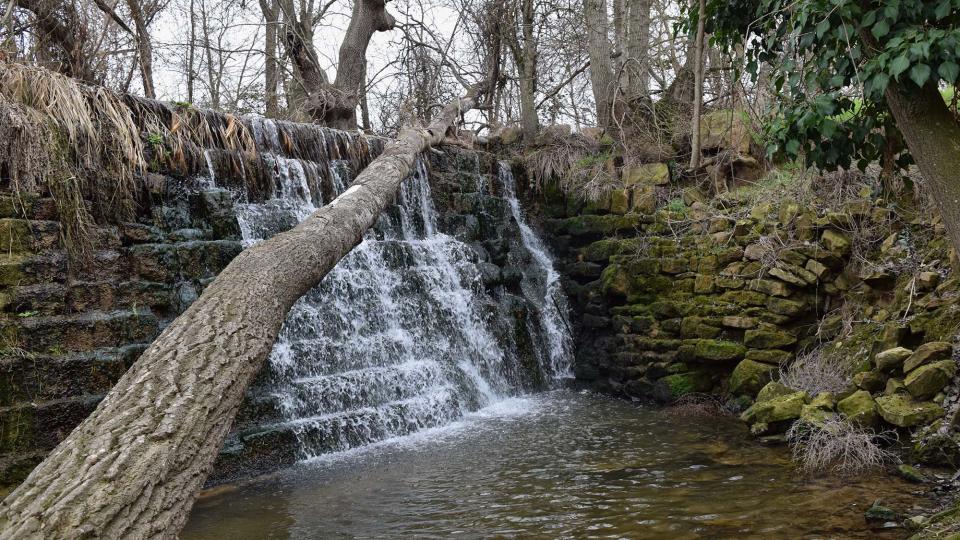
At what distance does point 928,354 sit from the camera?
16.1ft

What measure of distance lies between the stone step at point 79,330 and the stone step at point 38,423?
1.30 feet

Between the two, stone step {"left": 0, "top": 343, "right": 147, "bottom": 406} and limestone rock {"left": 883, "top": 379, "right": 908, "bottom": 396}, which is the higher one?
stone step {"left": 0, "top": 343, "right": 147, "bottom": 406}

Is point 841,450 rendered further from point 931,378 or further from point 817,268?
point 817,268

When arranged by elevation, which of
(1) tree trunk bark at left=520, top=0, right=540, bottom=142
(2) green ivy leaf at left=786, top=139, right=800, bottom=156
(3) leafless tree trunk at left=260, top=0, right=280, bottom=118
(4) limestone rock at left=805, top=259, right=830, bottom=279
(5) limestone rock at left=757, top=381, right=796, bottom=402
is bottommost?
(5) limestone rock at left=757, top=381, right=796, bottom=402

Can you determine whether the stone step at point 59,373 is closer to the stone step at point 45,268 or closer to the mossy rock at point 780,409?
the stone step at point 45,268

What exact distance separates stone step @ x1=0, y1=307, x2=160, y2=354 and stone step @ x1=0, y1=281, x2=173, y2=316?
0.24ft

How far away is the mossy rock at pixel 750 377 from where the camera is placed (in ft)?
22.3

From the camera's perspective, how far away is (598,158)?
9.93 metres

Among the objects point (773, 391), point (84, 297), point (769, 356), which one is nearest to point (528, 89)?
point (769, 356)

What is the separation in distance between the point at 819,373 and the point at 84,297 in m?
5.90

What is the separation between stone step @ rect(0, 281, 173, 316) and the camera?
4.83m

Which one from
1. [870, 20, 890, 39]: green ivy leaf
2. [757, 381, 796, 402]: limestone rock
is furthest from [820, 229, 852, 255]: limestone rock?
[870, 20, 890, 39]: green ivy leaf

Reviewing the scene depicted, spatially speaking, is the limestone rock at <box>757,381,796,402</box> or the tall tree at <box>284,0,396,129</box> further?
the tall tree at <box>284,0,396,129</box>

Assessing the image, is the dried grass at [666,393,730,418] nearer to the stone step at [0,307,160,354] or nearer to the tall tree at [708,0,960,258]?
the tall tree at [708,0,960,258]
